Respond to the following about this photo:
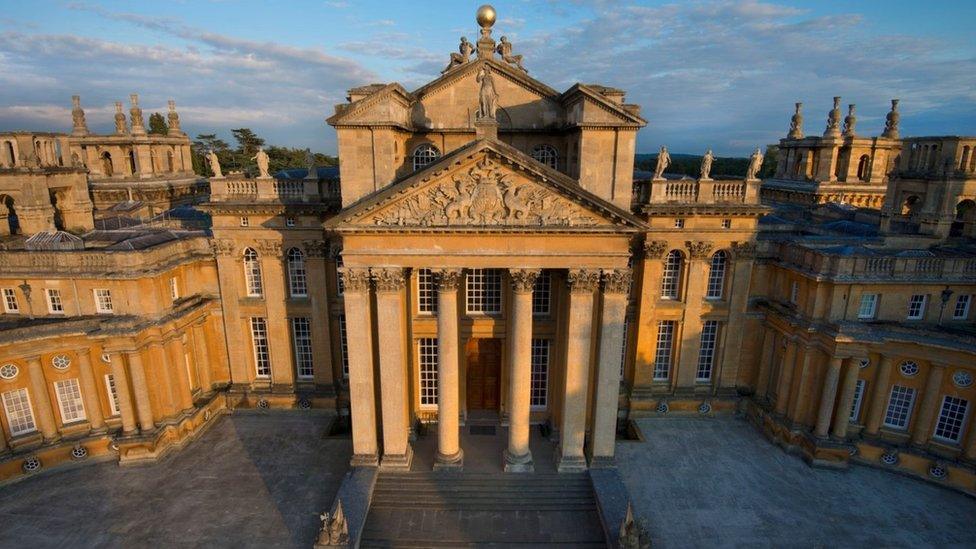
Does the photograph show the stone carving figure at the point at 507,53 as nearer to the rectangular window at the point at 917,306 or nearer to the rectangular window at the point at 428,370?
the rectangular window at the point at 428,370

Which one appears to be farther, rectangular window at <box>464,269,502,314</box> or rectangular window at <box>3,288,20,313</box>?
rectangular window at <box>464,269,502,314</box>

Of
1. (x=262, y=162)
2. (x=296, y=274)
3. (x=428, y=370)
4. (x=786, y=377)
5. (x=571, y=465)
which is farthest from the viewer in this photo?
(x=296, y=274)

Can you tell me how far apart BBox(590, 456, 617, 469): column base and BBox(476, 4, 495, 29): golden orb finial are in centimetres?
2178

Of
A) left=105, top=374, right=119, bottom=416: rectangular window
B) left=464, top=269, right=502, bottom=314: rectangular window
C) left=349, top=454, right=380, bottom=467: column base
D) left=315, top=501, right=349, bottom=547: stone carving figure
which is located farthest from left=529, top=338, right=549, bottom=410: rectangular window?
left=105, top=374, right=119, bottom=416: rectangular window

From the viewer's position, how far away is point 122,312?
23859 millimetres

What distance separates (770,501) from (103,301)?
107 ft

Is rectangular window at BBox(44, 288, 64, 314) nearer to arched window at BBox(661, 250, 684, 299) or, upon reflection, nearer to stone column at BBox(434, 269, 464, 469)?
stone column at BBox(434, 269, 464, 469)

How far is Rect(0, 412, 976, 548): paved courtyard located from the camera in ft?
65.3

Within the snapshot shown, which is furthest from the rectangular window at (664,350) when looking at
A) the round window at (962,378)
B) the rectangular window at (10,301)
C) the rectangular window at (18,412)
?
the rectangular window at (10,301)

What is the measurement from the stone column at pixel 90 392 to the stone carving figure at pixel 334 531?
14.5m

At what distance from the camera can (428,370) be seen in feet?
86.4

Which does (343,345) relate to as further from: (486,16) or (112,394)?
(486,16)

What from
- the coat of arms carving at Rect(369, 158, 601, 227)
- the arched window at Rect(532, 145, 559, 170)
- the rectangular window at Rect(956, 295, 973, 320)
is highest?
the arched window at Rect(532, 145, 559, 170)

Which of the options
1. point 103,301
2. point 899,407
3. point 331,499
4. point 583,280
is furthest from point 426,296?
point 899,407
